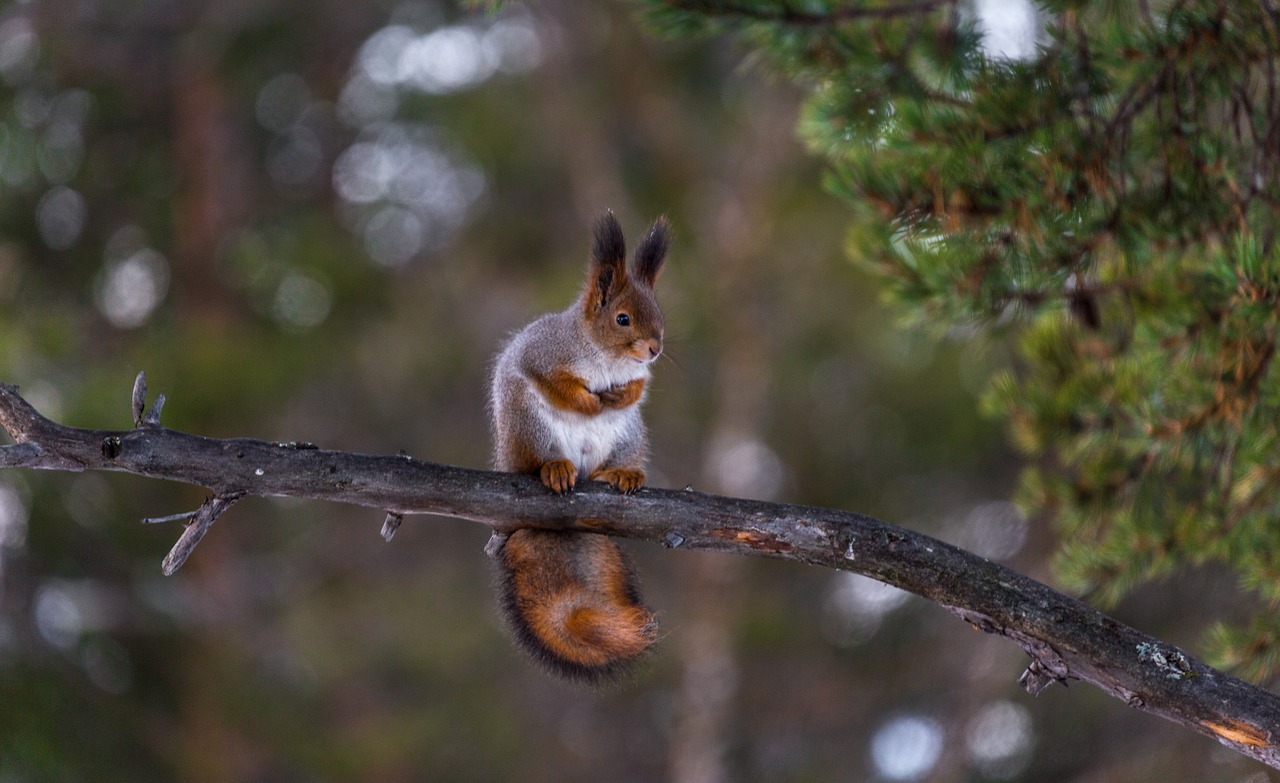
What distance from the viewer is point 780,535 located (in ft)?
5.92

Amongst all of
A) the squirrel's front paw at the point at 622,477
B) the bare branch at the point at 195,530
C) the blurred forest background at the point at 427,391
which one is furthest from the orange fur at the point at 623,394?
the blurred forest background at the point at 427,391

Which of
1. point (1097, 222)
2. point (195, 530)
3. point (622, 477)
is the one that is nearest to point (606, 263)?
point (622, 477)

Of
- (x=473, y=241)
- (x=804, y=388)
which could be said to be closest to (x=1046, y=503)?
(x=804, y=388)

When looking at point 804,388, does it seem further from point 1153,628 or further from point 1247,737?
point 1247,737

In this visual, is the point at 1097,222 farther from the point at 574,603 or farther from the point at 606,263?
the point at 574,603

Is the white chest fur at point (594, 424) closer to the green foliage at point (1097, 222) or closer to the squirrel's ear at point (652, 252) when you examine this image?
Result: the squirrel's ear at point (652, 252)

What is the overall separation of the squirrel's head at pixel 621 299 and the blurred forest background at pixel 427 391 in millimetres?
2280

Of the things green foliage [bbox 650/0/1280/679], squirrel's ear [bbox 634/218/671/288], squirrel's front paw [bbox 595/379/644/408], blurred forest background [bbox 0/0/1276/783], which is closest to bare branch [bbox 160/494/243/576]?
squirrel's front paw [bbox 595/379/644/408]

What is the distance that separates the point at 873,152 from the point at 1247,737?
1.25 meters

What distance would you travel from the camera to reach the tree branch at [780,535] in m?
1.64

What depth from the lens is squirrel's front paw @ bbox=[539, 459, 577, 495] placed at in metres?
2.04

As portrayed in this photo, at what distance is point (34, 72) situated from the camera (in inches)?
226

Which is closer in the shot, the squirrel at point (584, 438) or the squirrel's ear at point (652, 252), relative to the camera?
the squirrel at point (584, 438)

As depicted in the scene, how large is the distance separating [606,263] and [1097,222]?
93cm
